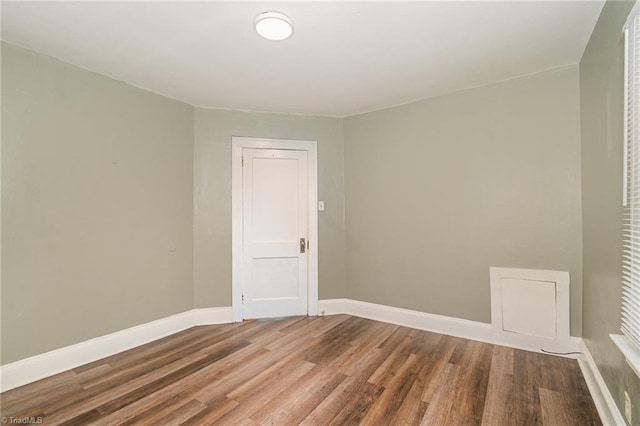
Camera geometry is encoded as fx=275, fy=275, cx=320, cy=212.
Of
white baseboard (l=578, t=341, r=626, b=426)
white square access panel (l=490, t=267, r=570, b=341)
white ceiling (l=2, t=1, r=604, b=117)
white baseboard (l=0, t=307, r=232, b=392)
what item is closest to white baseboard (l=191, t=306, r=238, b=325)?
white baseboard (l=0, t=307, r=232, b=392)

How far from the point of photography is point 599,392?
179 cm

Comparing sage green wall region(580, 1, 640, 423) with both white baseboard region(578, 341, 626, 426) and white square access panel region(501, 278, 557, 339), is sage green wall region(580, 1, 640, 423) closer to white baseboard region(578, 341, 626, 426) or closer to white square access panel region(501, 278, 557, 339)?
white baseboard region(578, 341, 626, 426)

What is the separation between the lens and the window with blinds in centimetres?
126

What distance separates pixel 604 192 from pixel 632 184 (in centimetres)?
61

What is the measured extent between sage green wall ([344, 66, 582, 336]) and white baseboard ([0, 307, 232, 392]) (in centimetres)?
192

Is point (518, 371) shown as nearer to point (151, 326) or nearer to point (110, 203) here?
point (151, 326)

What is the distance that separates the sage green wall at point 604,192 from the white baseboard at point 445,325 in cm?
33

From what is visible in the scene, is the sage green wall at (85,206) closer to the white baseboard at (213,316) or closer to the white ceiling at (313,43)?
the white baseboard at (213,316)

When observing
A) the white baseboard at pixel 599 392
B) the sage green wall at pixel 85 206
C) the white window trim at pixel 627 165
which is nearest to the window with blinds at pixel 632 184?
the white window trim at pixel 627 165

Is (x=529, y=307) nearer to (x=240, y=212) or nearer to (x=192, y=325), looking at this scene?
(x=240, y=212)

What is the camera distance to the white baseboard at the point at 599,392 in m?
1.56

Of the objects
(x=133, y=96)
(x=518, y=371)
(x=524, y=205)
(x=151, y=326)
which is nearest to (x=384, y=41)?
(x=524, y=205)

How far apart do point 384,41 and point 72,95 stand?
264 centimetres

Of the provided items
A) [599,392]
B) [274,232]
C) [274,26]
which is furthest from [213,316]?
[599,392]
